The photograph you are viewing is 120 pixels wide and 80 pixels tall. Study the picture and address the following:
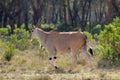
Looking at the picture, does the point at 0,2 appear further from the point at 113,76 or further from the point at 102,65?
the point at 113,76

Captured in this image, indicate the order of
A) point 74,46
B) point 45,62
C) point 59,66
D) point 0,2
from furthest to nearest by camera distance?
point 0,2 < point 45,62 < point 59,66 < point 74,46

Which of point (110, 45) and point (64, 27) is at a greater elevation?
point (110, 45)

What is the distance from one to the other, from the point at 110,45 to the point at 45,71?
327cm

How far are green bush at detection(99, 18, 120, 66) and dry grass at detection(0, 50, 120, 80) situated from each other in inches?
34.0

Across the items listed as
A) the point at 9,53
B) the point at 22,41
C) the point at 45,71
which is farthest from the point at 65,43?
the point at 22,41

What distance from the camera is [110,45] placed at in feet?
46.0

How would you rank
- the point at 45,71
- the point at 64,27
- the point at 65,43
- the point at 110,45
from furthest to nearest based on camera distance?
1. the point at 64,27
2. the point at 110,45
3. the point at 65,43
4. the point at 45,71

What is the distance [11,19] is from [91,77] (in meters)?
29.8

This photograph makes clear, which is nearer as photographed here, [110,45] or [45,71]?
[45,71]

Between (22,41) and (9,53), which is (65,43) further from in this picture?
(22,41)

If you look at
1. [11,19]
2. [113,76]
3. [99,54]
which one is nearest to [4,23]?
[11,19]

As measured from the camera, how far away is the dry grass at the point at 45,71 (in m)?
10.1

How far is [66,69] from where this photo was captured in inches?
487

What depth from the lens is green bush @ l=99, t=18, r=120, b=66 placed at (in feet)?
44.5
